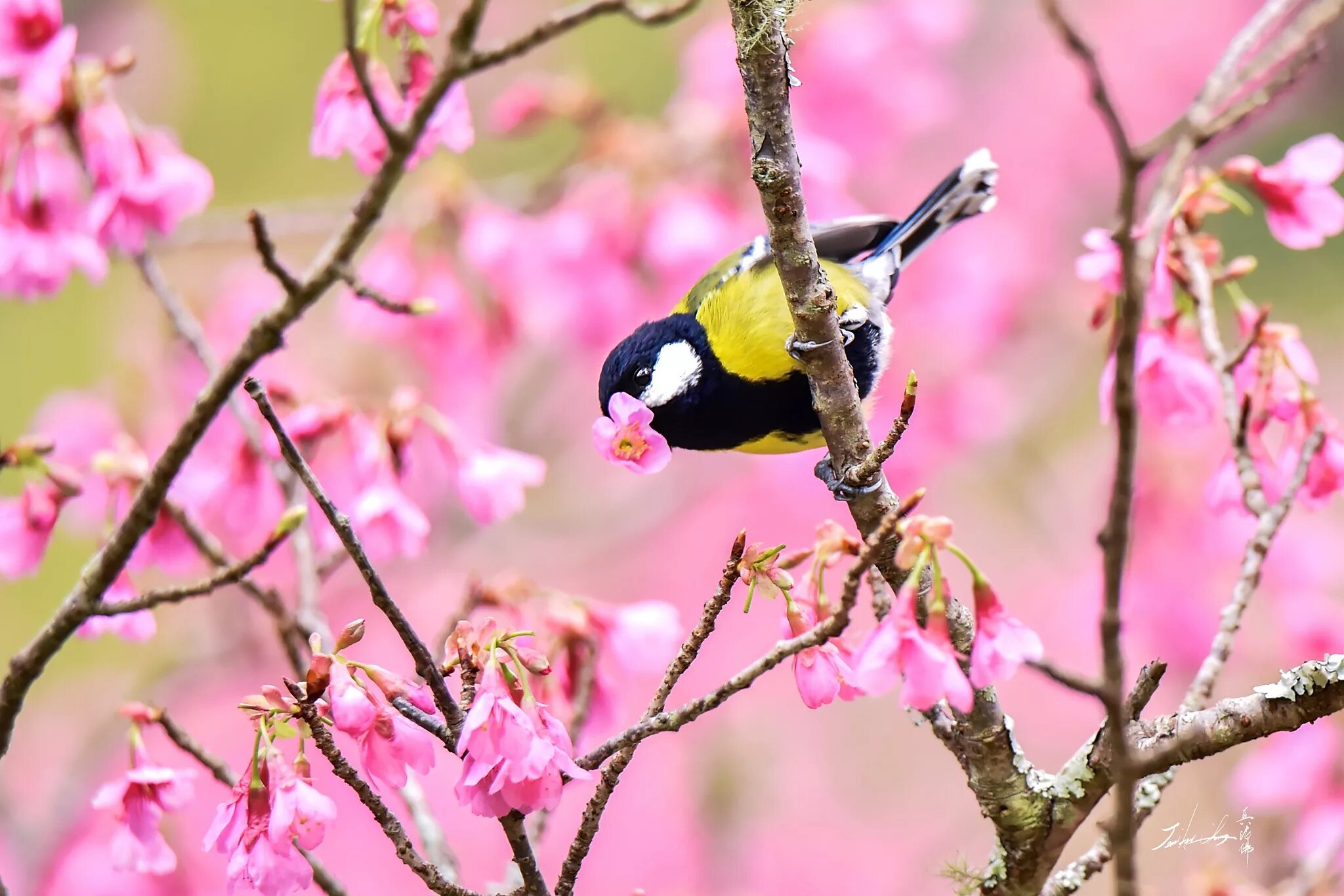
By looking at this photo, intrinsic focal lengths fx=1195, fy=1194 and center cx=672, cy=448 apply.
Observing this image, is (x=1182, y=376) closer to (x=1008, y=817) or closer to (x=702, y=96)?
(x=1008, y=817)

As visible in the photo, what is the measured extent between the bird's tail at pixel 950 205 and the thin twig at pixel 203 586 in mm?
1017

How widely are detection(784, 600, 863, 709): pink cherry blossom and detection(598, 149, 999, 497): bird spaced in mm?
449

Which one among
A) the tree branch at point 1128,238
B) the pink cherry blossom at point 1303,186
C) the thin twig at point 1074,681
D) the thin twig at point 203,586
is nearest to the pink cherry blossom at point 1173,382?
the pink cherry blossom at point 1303,186

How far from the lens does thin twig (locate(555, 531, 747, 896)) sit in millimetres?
765

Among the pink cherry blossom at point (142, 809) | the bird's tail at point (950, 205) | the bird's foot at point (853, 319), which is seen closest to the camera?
the pink cherry blossom at point (142, 809)

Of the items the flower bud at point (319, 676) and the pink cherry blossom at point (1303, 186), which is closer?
the flower bud at point (319, 676)

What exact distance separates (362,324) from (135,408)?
2.18 feet

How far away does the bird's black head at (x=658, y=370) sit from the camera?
4.24 ft

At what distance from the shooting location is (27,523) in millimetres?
1131

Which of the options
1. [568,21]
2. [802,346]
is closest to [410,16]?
[568,21]

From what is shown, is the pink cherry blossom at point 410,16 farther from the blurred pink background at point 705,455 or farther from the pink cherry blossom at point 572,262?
the pink cherry blossom at point 572,262

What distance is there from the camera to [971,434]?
2.49 meters

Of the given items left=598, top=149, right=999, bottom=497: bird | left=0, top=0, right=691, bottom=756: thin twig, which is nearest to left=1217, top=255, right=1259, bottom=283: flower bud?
left=598, top=149, right=999, bottom=497: bird

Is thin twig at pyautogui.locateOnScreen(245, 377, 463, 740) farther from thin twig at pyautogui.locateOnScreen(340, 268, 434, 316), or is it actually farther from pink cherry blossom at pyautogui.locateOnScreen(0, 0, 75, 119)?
pink cherry blossom at pyautogui.locateOnScreen(0, 0, 75, 119)
